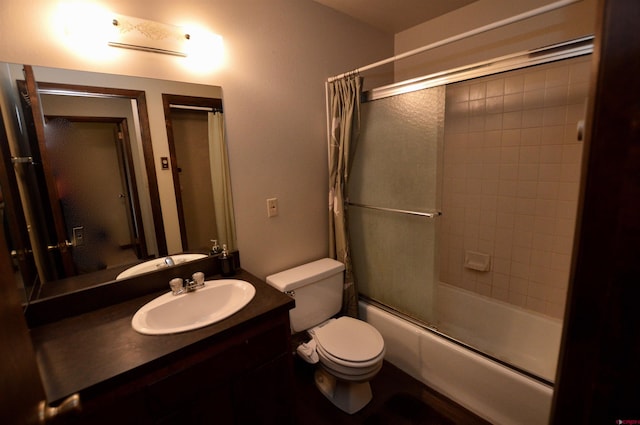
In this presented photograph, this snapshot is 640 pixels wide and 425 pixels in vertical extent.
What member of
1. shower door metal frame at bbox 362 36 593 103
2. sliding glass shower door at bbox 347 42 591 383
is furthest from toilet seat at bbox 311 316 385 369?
shower door metal frame at bbox 362 36 593 103

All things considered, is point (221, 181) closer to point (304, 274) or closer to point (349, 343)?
point (304, 274)

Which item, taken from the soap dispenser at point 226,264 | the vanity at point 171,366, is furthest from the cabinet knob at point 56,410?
the soap dispenser at point 226,264

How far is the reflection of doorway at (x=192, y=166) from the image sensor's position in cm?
149

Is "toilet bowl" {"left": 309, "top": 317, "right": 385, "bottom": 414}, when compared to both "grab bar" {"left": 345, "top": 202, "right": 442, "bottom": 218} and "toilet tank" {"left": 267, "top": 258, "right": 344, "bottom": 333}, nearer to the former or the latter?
"toilet tank" {"left": 267, "top": 258, "right": 344, "bottom": 333}

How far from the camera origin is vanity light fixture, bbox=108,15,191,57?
1253 mm

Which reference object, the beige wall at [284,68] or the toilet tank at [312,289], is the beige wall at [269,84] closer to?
the beige wall at [284,68]

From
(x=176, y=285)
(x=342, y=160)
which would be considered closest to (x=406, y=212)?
(x=342, y=160)

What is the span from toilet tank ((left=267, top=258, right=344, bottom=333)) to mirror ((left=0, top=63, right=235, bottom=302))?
22.5 inches

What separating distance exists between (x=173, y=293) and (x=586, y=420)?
4.76 feet

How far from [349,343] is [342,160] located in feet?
3.86

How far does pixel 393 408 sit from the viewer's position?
5.45ft

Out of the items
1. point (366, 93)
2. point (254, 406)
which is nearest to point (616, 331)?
point (254, 406)

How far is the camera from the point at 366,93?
1.93m

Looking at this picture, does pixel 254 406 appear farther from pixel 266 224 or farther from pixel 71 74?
pixel 71 74
